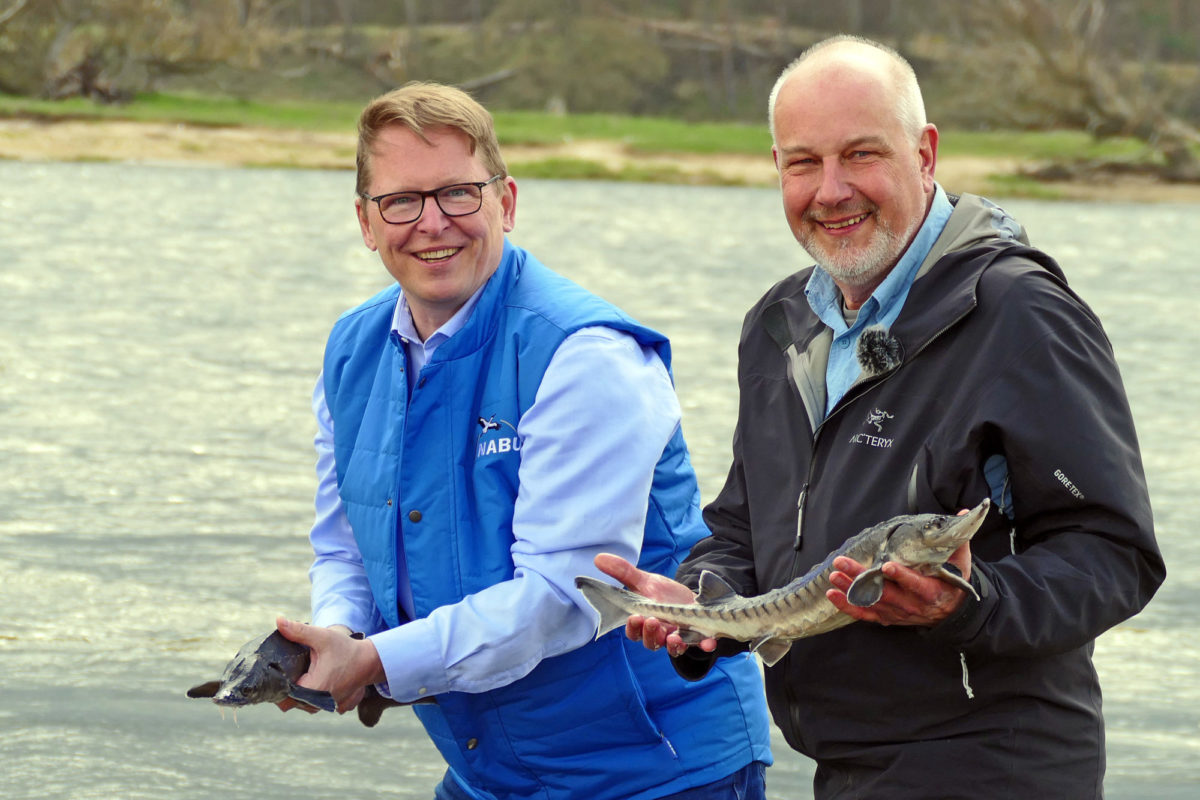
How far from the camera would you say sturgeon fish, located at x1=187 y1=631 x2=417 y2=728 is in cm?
353

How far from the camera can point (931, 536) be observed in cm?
270

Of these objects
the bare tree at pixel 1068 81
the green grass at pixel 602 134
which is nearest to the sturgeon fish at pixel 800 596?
the green grass at pixel 602 134

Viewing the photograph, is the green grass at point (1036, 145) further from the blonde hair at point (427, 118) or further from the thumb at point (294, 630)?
the thumb at point (294, 630)

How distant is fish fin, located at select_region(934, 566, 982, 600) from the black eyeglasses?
157 centimetres

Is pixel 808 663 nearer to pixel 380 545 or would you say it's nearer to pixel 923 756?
pixel 923 756

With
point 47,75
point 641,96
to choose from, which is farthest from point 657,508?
point 641,96

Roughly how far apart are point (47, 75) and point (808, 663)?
52894 mm

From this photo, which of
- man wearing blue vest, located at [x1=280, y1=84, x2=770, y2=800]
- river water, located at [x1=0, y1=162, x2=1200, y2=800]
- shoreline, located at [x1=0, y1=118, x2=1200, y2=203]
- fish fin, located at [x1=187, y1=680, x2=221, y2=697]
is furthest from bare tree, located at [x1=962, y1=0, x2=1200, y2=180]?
fish fin, located at [x1=187, y1=680, x2=221, y2=697]

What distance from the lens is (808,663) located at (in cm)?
324

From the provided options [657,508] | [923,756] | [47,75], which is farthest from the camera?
[47,75]

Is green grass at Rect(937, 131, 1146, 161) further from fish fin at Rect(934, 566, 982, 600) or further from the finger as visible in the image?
fish fin at Rect(934, 566, 982, 600)

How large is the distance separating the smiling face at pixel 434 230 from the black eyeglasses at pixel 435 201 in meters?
0.01

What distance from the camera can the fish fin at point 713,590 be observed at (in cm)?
323

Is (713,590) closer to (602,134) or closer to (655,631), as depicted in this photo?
(655,631)
